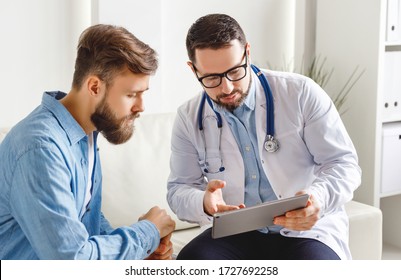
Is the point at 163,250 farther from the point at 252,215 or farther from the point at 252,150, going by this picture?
the point at 252,150

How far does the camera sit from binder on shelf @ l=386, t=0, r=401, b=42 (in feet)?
11.6

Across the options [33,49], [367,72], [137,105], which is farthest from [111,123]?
[367,72]

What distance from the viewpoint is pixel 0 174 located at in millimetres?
1733

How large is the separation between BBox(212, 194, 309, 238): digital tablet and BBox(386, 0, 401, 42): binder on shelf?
184 centimetres

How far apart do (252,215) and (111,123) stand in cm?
46

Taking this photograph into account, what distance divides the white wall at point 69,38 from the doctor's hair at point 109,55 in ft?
4.24

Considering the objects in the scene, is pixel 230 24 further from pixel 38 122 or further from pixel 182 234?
pixel 182 234

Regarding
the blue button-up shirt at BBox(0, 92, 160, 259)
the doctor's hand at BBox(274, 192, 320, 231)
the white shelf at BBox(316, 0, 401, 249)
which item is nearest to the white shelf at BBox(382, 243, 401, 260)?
the white shelf at BBox(316, 0, 401, 249)

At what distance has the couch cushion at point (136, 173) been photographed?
2768 millimetres

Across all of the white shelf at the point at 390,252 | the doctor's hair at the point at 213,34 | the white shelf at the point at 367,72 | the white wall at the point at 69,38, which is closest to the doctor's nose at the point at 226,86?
the doctor's hair at the point at 213,34

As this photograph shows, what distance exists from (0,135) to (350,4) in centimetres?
201

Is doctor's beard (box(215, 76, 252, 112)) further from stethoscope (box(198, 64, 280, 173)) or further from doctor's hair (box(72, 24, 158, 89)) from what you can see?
doctor's hair (box(72, 24, 158, 89))
